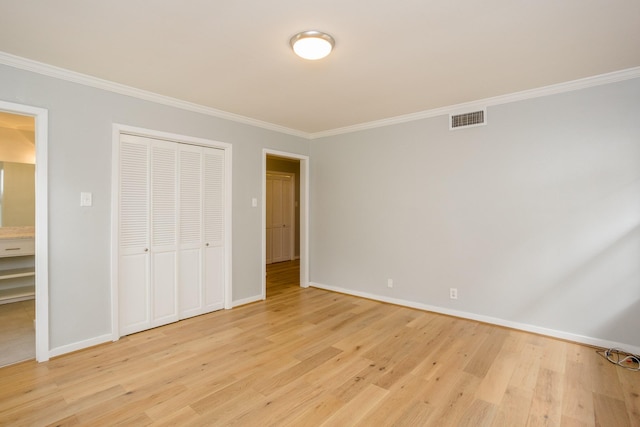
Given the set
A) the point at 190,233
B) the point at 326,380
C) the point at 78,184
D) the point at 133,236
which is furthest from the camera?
the point at 190,233

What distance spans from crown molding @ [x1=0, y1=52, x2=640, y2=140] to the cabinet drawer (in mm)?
3070

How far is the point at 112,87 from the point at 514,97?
4.27 meters

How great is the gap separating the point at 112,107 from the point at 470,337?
4.43 meters

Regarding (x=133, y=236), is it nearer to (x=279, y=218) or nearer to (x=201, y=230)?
(x=201, y=230)

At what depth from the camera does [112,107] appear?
Answer: 3.16m

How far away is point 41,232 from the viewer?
272 cm

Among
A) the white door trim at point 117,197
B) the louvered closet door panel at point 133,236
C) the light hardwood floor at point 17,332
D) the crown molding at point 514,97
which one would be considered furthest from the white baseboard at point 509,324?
the light hardwood floor at point 17,332

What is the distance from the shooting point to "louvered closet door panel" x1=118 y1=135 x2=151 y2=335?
3266mm

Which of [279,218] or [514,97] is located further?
[279,218]

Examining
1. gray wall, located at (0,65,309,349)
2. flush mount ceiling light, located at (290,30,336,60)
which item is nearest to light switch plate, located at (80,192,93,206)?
gray wall, located at (0,65,309,349)

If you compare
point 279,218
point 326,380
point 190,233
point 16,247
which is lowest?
point 326,380

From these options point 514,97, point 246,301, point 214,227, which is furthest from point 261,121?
point 514,97

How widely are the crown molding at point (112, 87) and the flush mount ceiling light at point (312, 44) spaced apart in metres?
1.94

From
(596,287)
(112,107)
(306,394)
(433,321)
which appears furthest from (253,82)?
(596,287)
